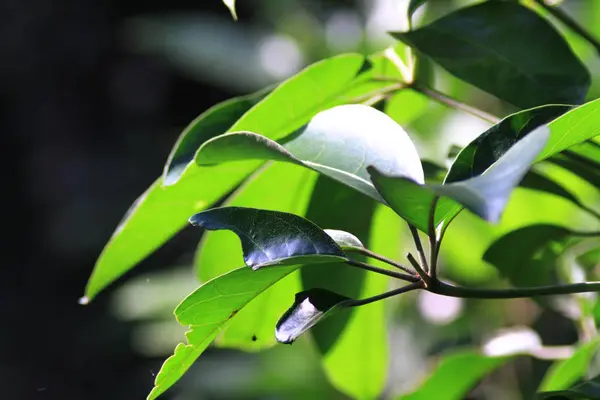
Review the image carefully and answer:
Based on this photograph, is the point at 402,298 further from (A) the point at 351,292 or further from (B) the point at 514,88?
(B) the point at 514,88

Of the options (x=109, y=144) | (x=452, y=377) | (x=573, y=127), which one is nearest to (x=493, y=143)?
(x=573, y=127)

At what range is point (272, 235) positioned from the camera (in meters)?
0.39

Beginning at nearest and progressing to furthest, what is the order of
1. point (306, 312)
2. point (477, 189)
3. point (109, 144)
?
point (477, 189), point (306, 312), point (109, 144)

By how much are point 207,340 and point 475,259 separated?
30.3 inches

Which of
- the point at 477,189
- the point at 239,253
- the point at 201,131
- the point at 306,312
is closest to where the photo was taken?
the point at 477,189

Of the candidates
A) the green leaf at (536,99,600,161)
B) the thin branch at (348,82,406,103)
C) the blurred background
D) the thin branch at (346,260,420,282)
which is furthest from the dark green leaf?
the blurred background

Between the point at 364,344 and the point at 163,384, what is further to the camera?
the point at 364,344

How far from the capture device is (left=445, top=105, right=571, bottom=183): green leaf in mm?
389

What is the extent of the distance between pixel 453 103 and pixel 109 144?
2847 mm

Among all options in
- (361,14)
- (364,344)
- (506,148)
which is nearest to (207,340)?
(506,148)

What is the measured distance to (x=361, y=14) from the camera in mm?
1947

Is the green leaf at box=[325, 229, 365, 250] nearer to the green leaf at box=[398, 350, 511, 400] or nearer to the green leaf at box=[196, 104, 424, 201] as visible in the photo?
the green leaf at box=[196, 104, 424, 201]

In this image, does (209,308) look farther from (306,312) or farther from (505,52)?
(505,52)

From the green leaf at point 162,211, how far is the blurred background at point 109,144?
87cm
